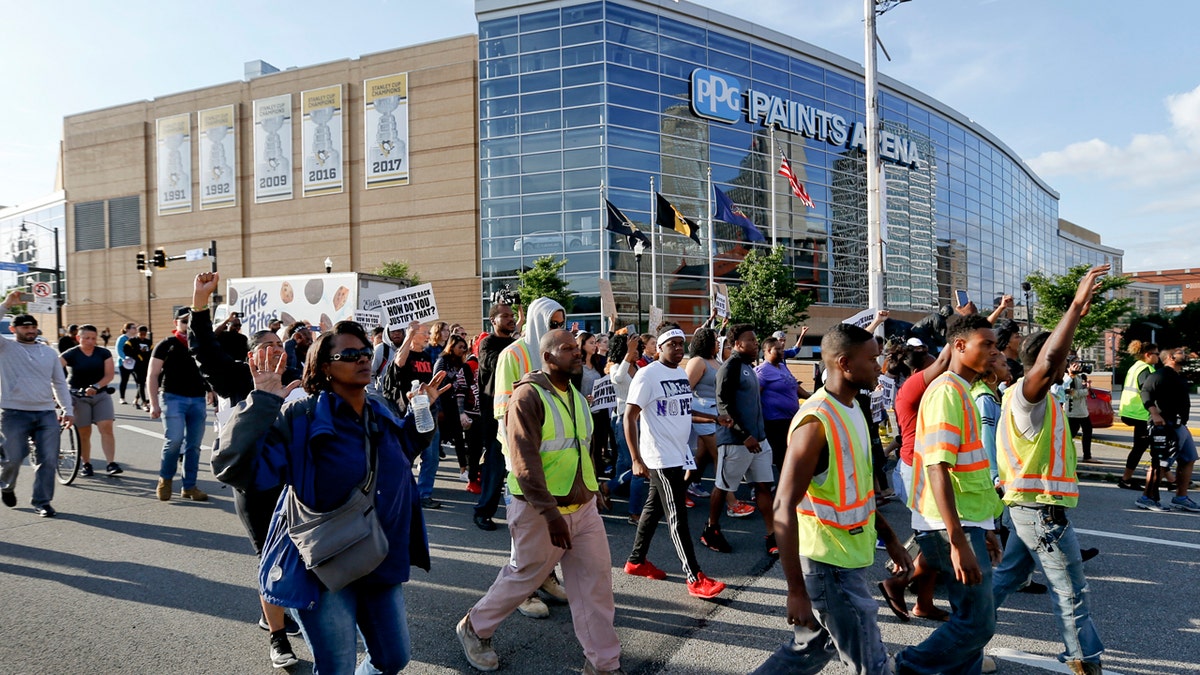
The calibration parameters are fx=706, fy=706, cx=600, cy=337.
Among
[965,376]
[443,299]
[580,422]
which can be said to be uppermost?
[443,299]

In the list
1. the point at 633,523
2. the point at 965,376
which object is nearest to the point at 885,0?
the point at 633,523

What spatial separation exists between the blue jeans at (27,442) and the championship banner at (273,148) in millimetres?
43487

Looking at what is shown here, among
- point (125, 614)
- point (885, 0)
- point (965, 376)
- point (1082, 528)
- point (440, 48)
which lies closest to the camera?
point (965, 376)

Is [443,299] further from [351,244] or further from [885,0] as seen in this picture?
[885,0]

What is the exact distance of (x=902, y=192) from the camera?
52.2m

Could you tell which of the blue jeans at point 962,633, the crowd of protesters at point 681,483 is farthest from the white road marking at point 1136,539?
the blue jeans at point 962,633

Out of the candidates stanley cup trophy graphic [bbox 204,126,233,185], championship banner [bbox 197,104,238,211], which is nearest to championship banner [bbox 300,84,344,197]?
championship banner [bbox 197,104,238,211]

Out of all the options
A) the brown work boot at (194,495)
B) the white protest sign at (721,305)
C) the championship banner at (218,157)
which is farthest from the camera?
the championship banner at (218,157)

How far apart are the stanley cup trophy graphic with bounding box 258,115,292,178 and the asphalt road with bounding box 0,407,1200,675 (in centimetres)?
4426

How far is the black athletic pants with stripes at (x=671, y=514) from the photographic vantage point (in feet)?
16.0

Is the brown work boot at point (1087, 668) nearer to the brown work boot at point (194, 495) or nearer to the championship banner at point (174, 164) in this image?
the brown work boot at point (194, 495)

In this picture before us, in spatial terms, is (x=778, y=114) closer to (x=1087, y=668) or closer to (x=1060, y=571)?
(x=1060, y=571)

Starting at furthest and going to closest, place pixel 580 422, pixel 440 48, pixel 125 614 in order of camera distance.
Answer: pixel 440 48, pixel 125 614, pixel 580 422

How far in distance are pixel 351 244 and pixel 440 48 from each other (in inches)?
521
